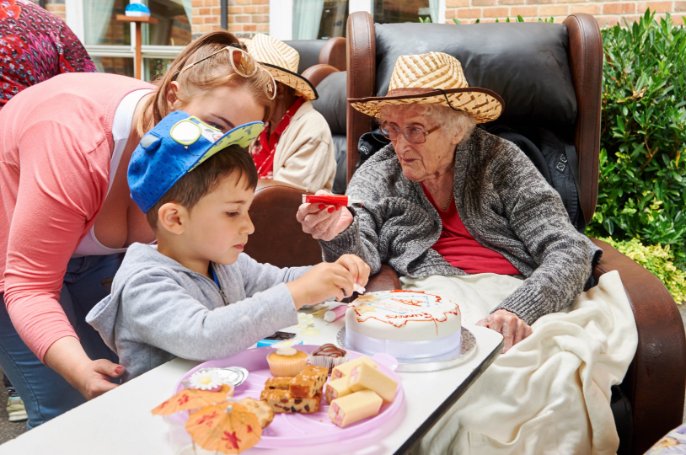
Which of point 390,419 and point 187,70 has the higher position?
point 187,70

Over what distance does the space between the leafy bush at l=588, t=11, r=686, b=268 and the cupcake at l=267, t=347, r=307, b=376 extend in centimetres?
292

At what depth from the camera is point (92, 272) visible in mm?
1512

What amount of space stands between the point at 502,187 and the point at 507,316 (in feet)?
1.62

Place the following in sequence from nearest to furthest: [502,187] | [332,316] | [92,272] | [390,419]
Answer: [390,419]
[332,316]
[92,272]
[502,187]

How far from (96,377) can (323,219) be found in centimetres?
67

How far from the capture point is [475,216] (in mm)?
1849

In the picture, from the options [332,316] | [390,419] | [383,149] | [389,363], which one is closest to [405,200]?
[383,149]

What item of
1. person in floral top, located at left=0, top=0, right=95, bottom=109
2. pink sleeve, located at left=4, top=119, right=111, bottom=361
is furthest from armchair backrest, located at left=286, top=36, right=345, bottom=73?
pink sleeve, located at left=4, top=119, right=111, bottom=361

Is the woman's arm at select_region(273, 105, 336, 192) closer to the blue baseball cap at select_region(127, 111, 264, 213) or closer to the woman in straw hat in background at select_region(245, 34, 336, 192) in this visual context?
the woman in straw hat in background at select_region(245, 34, 336, 192)

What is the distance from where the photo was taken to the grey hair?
1791mm

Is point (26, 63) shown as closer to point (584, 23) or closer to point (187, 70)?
point (187, 70)

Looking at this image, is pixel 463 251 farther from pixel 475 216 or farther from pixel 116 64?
pixel 116 64

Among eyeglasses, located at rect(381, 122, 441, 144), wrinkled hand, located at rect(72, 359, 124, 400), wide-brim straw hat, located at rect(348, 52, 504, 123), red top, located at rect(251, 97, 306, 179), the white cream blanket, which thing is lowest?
the white cream blanket

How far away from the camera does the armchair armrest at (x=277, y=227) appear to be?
6.32 feet
